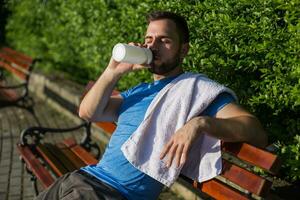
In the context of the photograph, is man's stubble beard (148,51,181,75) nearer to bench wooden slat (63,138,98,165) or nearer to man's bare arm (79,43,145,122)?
man's bare arm (79,43,145,122)

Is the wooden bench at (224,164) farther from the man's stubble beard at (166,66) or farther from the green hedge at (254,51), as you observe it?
the man's stubble beard at (166,66)

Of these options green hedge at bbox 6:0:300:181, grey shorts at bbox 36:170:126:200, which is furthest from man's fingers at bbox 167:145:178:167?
green hedge at bbox 6:0:300:181

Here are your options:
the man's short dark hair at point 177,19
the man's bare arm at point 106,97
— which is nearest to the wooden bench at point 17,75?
the man's bare arm at point 106,97

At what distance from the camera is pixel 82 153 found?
4.65 metres

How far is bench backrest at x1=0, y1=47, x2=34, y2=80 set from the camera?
761 centimetres

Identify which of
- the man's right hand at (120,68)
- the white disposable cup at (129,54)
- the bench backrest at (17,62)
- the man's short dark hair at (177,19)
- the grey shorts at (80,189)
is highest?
the man's short dark hair at (177,19)

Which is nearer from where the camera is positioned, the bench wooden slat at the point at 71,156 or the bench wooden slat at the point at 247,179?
the bench wooden slat at the point at 247,179

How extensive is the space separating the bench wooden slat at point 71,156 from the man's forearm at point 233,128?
183cm

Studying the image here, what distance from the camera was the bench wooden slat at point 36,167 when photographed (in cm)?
410

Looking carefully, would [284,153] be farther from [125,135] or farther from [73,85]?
[73,85]

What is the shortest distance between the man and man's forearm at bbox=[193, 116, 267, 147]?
0.04ft

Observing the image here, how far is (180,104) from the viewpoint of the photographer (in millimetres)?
3008

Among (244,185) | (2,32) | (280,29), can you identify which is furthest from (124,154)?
(2,32)

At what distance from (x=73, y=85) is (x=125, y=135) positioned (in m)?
5.18
